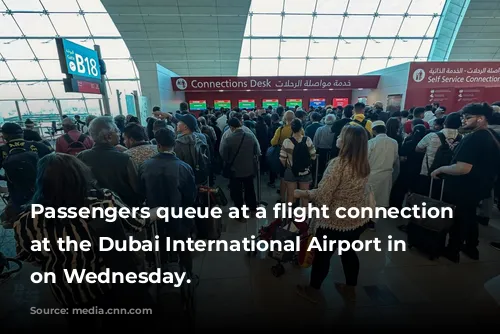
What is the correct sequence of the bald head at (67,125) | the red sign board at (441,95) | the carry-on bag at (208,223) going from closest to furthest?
the carry-on bag at (208,223)
the bald head at (67,125)
the red sign board at (441,95)

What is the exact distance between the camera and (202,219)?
2.93m

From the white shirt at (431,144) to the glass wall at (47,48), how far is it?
43.1 ft

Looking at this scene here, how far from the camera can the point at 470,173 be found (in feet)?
8.10

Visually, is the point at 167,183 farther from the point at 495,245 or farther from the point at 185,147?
the point at 495,245

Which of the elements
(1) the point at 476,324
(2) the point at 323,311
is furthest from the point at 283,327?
(1) the point at 476,324

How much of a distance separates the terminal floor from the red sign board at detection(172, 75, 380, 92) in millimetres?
9052

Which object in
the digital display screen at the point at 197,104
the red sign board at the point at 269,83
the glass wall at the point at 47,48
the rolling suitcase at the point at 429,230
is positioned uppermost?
the glass wall at the point at 47,48

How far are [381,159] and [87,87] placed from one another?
465 centimetres

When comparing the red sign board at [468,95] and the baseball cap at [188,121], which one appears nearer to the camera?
the baseball cap at [188,121]

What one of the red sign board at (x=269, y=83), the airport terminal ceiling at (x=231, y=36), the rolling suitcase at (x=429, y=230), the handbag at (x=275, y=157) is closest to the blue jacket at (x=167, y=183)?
the handbag at (x=275, y=157)

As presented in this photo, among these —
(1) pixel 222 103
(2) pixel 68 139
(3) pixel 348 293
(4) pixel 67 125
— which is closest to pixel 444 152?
(3) pixel 348 293

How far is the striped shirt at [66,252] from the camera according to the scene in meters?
1.22

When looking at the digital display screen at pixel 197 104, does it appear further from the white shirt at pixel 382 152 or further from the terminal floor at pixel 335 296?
the terminal floor at pixel 335 296

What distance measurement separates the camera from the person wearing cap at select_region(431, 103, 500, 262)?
234cm
